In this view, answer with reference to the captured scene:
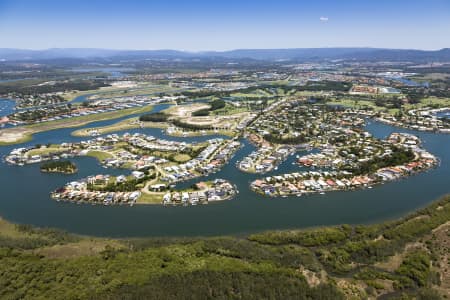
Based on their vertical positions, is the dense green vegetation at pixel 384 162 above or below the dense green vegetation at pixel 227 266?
above

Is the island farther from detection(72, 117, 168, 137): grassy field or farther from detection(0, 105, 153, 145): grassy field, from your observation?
detection(0, 105, 153, 145): grassy field

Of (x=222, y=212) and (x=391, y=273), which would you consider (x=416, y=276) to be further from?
(x=222, y=212)

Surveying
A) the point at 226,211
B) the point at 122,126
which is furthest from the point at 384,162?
the point at 122,126

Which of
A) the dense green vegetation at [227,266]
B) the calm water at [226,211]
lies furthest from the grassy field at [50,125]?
the dense green vegetation at [227,266]

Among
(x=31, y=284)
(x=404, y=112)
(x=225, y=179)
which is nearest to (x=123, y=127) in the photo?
(x=225, y=179)

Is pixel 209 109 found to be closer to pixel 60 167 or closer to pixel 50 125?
pixel 50 125

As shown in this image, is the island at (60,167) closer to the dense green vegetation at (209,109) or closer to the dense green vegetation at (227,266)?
the dense green vegetation at (227,266)

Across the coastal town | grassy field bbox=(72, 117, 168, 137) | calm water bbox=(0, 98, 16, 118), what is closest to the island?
the coastal town

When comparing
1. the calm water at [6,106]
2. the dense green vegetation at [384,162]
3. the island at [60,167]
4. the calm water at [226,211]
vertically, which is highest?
the calm water at [6,106]
